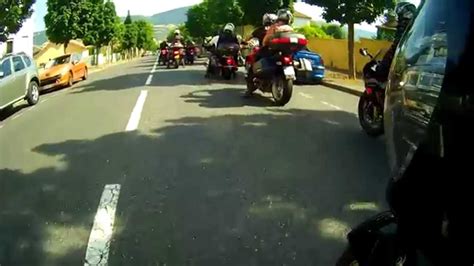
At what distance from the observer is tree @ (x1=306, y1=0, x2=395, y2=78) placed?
18594 mm

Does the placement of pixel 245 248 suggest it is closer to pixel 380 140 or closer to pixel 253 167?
pixel 253 167

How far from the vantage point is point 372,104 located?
317 inches

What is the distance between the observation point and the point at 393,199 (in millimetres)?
1648

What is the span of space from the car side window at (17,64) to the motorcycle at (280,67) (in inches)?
251

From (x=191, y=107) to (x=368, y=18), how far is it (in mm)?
9682

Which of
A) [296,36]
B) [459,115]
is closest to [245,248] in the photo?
[459,115]

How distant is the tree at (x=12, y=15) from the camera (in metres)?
20.9

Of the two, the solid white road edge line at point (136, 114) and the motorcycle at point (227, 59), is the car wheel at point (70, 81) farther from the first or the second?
the solid white road edge line at point (136, 114)

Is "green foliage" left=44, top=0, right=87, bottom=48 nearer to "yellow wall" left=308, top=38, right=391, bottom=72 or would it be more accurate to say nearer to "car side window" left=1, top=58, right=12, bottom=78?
"yellow wall" left=308, top=38, right=391, bottom=72

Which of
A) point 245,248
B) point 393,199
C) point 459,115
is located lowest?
point 245,248

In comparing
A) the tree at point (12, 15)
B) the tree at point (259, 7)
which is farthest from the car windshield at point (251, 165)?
the tree at point (259, 7)

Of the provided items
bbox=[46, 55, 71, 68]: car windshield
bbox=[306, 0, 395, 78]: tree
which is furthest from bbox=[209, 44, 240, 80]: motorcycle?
bbox=[46, 55, 71, 68]: car windshield

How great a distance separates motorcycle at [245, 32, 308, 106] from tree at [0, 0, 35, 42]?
13.0m

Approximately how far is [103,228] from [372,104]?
15.6ft
